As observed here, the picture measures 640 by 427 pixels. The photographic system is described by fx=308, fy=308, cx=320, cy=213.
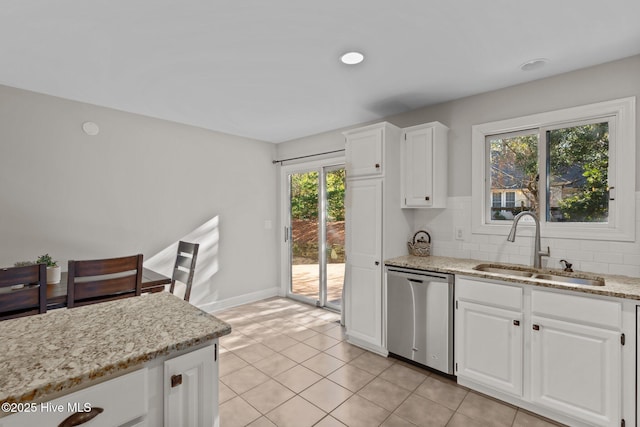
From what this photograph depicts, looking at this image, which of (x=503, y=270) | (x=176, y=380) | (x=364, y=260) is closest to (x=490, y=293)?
(x=503, y=270)

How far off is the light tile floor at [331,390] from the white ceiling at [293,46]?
245 centimetres

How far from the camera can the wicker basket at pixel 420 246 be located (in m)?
3.04

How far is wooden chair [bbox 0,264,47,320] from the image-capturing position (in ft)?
6.01

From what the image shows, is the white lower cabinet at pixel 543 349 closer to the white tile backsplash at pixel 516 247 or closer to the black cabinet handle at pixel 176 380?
the white tile backsplash at pixel 516 247

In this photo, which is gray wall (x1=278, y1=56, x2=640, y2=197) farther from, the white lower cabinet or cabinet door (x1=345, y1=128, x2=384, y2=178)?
the white lower cabinet

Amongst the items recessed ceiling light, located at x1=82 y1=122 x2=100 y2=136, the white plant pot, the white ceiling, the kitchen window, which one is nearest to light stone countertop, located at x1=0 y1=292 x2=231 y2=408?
the white plant pot

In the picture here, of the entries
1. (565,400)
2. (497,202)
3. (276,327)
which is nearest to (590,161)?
(497,202)

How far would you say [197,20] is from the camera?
5.81 feet

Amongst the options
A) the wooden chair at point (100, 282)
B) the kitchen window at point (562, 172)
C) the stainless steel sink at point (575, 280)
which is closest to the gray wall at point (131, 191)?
the wooden chair at point (100, 282)

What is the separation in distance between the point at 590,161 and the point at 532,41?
3.62 ft

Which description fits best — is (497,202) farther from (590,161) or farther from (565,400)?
(565,400)

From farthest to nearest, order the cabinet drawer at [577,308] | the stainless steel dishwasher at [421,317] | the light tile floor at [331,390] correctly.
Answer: the stainless steel dishwasher at [421,317] → the light tile floor at [331,390] → the cabinet drawer at [577,308]

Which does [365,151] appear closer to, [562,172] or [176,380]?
[562,172]

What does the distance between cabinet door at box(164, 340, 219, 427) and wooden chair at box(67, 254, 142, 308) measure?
1.45 m
